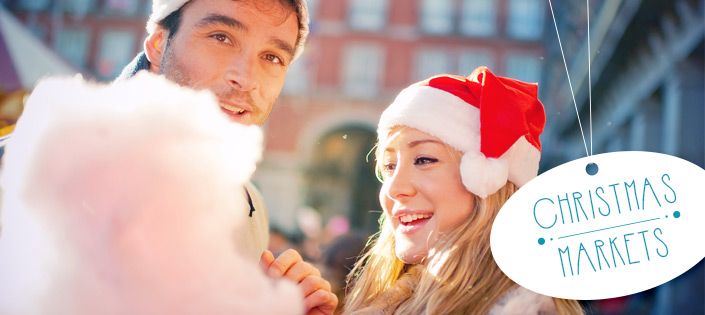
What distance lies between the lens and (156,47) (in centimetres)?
102

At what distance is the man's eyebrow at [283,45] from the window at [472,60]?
0.33 m

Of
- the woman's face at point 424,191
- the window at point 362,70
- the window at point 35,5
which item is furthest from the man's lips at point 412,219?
the window at point 35,5

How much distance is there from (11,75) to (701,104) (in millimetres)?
2552

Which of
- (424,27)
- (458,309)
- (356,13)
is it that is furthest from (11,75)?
(458,309)

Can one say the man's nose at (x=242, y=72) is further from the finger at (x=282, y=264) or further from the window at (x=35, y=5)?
the window at (x=35, y=5)

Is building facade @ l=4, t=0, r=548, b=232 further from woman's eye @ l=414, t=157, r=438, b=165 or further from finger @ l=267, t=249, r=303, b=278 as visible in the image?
finger @ l=267, t=249, r=303, b=278

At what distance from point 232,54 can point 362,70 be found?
2.11 feet

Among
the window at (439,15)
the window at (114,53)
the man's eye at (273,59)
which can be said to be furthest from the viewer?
the window at (439,15)

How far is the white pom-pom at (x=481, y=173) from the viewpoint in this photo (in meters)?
1.00

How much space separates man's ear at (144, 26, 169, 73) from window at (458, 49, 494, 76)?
0.51m

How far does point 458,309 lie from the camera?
3.20 ft

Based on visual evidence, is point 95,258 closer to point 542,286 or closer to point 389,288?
point 389,288

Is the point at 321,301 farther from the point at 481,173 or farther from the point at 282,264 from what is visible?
the point at 481,173

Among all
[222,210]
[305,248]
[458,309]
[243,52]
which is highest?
[243,52]
